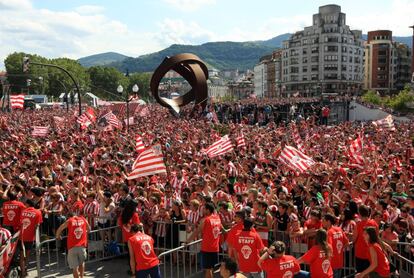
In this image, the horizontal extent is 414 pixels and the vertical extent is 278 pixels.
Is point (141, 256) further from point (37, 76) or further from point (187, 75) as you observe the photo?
point (37, 76)

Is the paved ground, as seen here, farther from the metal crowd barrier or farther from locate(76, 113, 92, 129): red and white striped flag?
locate(76, 113, 92, 129): red and white striped flag

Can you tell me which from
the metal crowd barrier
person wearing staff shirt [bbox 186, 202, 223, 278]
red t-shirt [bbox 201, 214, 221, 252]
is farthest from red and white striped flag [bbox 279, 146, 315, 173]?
red t-shirt [bbox 201, 214, 221, 252]

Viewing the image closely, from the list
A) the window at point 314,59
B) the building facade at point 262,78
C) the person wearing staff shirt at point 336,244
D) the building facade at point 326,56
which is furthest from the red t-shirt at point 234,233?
the building facade at point 262,78

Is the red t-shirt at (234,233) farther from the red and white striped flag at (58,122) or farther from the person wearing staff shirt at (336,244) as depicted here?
the red and white striped flag at (58,122)

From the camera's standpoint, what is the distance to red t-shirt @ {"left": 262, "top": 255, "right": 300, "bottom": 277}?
707 centimetres

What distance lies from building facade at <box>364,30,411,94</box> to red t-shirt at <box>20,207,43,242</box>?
143247 millimetres

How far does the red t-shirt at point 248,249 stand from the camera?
27.1 ft

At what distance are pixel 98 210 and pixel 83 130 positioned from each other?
19.3 m

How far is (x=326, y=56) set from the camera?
461 feet

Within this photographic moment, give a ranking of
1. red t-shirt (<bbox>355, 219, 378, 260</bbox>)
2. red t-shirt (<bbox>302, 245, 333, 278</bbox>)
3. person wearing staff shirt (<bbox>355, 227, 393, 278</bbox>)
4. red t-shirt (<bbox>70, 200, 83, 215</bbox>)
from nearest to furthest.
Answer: red t-shirt (<bbox>302, 245, 333, 278</bbox>)
person wearing staff shirt (<bbox>355, 227, 393, 278</bbox>)
red t-shirt (<bbox>355, 219, 378, 260</bbox>)
red t-shirt (<bbox>70, 200, 83, 215</bbox>)

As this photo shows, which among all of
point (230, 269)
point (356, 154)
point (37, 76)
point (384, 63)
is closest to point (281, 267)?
point (230, 269)

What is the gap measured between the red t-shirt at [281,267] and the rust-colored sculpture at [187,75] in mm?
36370

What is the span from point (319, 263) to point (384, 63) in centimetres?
14674

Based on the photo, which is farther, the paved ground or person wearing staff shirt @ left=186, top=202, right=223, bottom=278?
the paved ground
